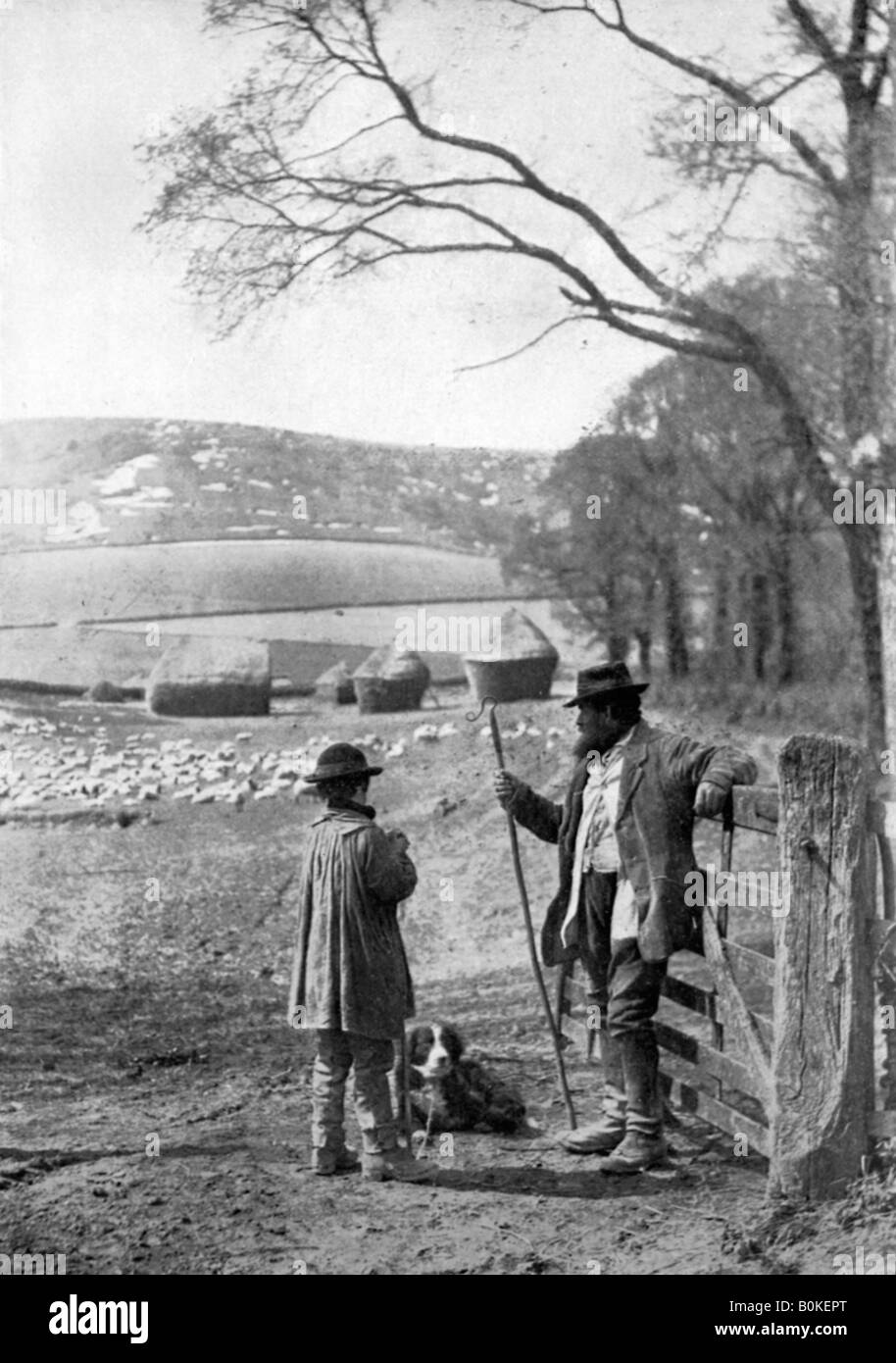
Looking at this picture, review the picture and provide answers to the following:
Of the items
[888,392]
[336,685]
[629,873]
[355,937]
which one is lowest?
[355,937]

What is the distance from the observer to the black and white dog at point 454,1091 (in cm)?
602

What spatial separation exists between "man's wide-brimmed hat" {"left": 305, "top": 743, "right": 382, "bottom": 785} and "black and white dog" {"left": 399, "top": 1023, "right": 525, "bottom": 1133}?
4.09 feet

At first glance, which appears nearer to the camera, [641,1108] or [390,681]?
[641,1108]

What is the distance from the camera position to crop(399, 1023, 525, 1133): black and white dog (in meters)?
6.02

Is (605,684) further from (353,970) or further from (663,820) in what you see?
(353,970)

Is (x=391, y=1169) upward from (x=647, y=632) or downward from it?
downward

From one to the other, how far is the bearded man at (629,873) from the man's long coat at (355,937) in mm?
722

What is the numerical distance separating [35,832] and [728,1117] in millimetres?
6462

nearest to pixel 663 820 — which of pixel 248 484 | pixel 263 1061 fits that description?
pixel 263 1061

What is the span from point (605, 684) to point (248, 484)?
18.1 ft

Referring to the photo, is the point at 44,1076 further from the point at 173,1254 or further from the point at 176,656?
the point at 176,656

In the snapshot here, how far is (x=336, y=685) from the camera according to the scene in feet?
37.3

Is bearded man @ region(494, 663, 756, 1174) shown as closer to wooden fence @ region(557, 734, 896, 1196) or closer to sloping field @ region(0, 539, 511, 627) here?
wooden fence @ region(557, 734, 896, 1196)

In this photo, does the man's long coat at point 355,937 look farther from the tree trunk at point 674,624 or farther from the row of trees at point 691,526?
the tree trunk at point 674,624
